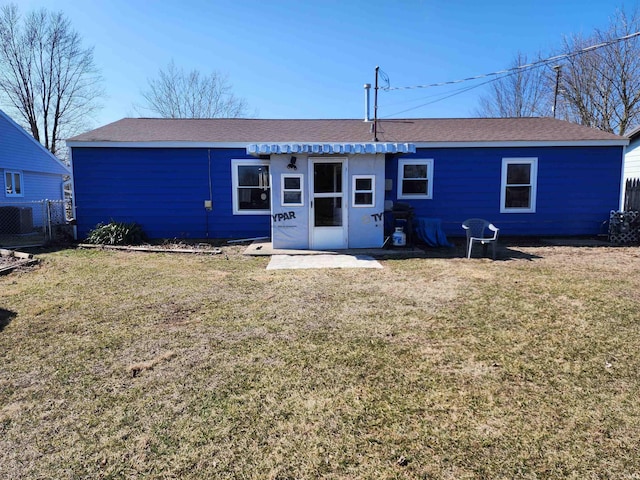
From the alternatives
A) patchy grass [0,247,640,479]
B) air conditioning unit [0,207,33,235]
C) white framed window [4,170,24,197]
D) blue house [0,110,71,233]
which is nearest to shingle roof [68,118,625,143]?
air conditioning unit [0,207,33,235]

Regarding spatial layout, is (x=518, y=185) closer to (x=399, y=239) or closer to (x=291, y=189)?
(x=399, y=239)

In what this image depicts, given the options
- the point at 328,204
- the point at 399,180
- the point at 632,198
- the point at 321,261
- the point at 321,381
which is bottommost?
the point at 321,381

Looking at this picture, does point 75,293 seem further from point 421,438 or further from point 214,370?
point 421,438

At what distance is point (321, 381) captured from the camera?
2943 millimetres

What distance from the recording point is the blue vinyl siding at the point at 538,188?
10758 mm

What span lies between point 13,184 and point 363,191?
16193 millimetres

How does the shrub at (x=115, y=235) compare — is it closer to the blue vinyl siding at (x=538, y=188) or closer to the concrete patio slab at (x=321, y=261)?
the concrete patio slab at (x=321, y=261)

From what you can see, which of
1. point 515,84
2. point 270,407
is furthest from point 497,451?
point 515,84

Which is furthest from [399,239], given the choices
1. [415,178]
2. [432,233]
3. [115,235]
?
[115,235]

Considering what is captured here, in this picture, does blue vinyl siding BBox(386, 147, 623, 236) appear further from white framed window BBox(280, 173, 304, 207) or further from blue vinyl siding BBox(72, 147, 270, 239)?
blue vinyl siding BBox(72, 147, 270, 239)

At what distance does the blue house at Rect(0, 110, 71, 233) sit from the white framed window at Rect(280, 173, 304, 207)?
461 inches

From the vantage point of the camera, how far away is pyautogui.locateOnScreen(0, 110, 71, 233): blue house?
1602 cm

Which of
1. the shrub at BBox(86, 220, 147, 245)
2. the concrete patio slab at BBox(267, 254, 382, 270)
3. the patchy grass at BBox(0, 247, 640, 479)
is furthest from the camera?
the shrub at BBox(86, 220, 147, 245)

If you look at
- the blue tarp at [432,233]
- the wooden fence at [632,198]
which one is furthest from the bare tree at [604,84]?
the blue tarp at [432,233]
